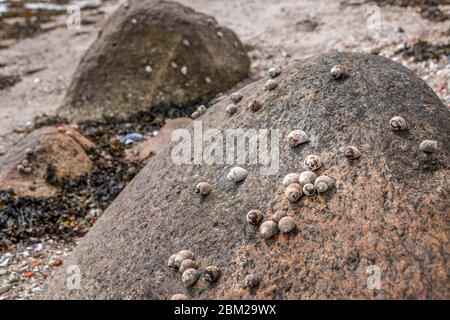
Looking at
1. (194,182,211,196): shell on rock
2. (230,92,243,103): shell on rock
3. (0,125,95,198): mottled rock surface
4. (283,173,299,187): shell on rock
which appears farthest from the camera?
(0,125,95,198): mottled rock surface

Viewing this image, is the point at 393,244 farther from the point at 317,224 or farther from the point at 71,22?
the point at 71,22

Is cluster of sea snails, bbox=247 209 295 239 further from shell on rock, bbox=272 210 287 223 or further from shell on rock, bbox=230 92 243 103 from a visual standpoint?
shell on rock, bbox=230 92 243 103

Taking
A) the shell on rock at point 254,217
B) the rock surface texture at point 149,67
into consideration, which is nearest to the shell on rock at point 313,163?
the shell on rock at point 254,217

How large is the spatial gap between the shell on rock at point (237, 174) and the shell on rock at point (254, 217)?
694 mm

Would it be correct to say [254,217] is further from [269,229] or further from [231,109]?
[231,109]

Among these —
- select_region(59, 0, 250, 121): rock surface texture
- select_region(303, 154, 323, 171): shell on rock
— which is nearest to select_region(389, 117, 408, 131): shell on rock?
select_region(303, 154, 323, 171): shell on rock

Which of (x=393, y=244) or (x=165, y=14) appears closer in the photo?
(x=393, y=244)

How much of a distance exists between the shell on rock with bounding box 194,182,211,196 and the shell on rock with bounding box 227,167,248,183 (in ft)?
1.01

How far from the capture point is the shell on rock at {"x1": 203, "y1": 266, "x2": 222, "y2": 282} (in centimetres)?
467

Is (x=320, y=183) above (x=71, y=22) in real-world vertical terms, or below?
above

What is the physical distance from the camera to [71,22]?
102 ft

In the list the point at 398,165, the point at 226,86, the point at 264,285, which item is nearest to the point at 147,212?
the point at 264,285

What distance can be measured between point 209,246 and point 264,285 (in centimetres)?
90

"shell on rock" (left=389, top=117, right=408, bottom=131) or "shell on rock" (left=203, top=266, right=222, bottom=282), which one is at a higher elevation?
"shell on rock" (left=389, top=117, right=408, bottom=131)
